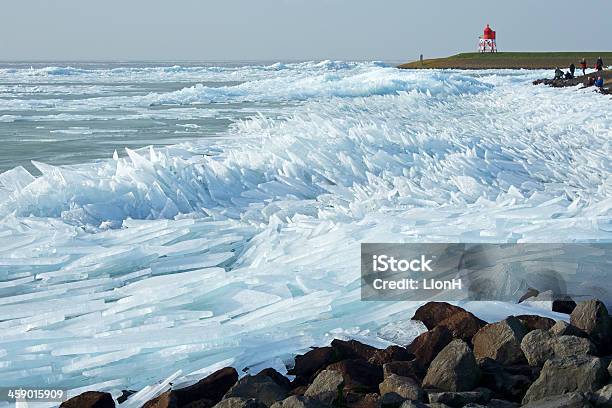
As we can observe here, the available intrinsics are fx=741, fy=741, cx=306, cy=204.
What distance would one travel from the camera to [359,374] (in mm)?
2660

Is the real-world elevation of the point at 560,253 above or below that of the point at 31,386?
above

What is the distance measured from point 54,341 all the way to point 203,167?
3.70 meters

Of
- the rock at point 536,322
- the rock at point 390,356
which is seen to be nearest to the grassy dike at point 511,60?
the rock at point 536,322

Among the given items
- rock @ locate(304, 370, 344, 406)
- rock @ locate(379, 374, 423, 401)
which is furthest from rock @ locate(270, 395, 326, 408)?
rock @ locate(379, 374, 423, 401)

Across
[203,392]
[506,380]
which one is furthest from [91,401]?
[506,380]

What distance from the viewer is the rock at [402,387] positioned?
2398 mm

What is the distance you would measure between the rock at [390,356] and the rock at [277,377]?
1.15 feet

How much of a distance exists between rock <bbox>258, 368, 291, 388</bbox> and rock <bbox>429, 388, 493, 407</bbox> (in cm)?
59

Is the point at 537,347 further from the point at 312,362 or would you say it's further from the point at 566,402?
the point at 312,362

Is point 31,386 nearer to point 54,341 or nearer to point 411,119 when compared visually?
point 54,341

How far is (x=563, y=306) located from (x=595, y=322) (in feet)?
1.42

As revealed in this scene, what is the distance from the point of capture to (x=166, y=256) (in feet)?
14.3

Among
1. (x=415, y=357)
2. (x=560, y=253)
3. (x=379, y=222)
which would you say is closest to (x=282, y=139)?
(x=379, y=222)

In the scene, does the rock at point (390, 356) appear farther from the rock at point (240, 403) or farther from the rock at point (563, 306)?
the rock at point (563, 306)
